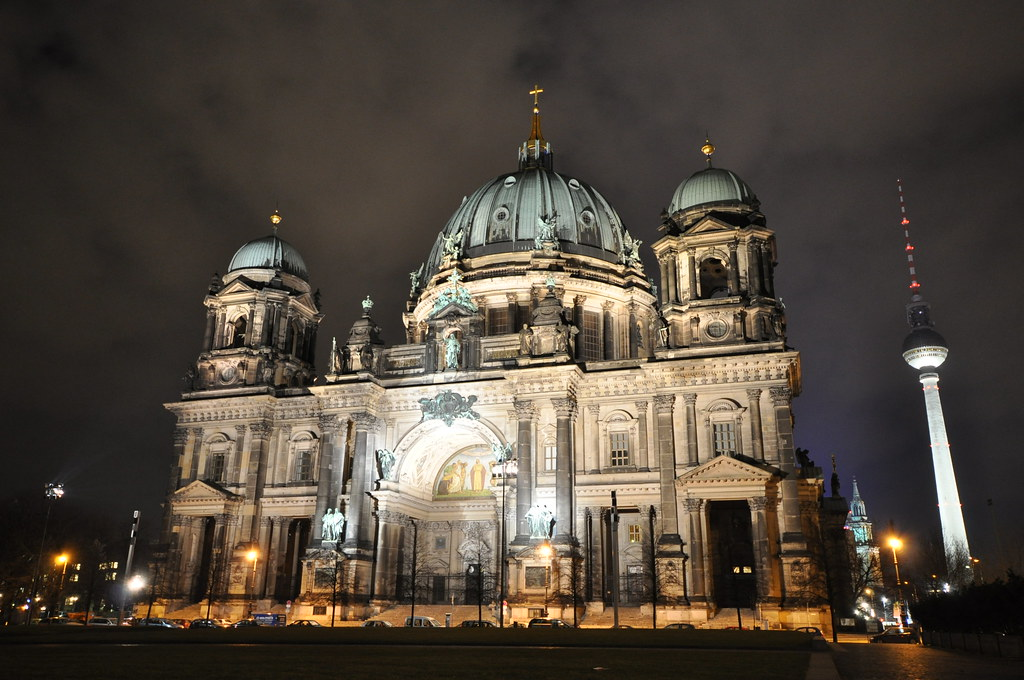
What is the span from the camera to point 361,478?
5622cm

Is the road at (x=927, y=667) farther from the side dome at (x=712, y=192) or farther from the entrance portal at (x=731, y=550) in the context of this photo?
the side dome at (x=712, y=192)

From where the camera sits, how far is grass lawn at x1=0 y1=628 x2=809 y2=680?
15984mm

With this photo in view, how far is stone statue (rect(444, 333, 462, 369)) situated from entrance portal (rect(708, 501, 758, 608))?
19.5m

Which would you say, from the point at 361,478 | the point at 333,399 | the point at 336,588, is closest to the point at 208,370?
the point at 333,399

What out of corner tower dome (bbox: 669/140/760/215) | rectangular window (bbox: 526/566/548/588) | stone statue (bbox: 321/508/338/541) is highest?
corner tower dome (bbox: 669/140/760/215)

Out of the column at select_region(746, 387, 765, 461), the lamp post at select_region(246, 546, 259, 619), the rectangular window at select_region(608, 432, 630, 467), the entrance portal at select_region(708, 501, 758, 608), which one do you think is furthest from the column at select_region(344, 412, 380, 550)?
the column at select_region(746, 387, 765, 461)

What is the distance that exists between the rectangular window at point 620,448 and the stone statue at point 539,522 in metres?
5.97

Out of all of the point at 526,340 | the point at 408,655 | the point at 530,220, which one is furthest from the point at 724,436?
the point at 408,655

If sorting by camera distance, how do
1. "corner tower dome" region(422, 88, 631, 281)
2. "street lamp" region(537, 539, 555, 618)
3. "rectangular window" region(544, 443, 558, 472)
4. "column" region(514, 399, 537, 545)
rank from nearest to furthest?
"street lamp" region(537, 539, 555, 618)
"column" region(514, 399, 537, 545)
"rectangular window" region(544, 443, 558, 472)
"corner tower dome" region(422, 88, 631, 281)

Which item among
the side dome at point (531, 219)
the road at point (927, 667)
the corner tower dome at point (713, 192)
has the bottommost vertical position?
the road at point (927, 667)

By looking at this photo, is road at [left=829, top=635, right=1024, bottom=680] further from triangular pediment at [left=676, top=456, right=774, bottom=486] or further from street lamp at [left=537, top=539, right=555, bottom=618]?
street lamp at [left=537, top=539, right=555, bottom=618]

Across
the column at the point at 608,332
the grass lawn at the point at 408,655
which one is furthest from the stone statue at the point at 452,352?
the grass lawn at the point at 408,655

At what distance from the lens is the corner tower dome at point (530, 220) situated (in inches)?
2820

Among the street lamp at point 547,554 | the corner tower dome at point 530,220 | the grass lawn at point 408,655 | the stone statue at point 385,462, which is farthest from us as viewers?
the corner tower dome at point 530,220
